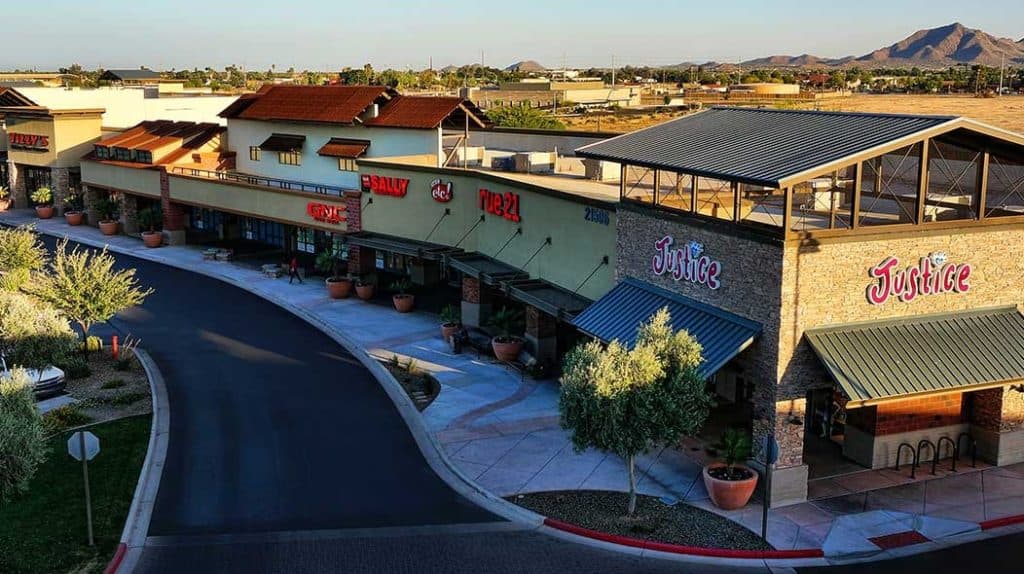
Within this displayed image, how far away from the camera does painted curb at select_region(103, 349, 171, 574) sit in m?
19.6

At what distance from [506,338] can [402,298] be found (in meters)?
8.77

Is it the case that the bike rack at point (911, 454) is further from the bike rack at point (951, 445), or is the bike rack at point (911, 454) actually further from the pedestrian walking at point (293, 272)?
the pedestrian walking at point (293, 272)

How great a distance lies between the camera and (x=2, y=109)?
6994cm

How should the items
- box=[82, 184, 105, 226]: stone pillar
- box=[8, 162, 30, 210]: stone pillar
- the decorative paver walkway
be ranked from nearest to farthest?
the decorative paver walkway → box=[82, 184, 105, 226]: stone pillar → box=[8, 162, 30, 210]: stone pillar

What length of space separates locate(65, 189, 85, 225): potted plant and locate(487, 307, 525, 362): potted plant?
4195cm

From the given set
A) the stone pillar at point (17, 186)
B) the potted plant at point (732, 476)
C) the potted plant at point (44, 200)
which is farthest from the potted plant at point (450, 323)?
the stone pillar at point (17, 186)

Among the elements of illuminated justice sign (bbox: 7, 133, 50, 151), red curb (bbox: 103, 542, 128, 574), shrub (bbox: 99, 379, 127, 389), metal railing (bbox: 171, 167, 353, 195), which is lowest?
shrub (bbox: 99, 379, 127, 389)

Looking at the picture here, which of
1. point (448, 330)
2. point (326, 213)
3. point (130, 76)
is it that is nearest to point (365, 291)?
point (326, 213)

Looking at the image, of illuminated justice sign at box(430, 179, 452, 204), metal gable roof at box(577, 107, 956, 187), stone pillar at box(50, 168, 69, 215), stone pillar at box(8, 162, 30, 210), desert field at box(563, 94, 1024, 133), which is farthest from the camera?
stone pillar at box(8, 162, 30, 210)

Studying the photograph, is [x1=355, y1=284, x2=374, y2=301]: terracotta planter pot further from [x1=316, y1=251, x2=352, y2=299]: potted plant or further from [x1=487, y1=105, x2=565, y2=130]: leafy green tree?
[x1=487, y1=105, x2=565, y2=130]: leafy green tree

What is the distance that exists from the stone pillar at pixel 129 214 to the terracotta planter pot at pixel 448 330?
33022mm

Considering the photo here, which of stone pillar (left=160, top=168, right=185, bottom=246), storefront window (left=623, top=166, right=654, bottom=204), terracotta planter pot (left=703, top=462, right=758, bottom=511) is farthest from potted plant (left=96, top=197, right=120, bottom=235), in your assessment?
terracotta planter pot (left=703, top=462, right=758, bottom=511)

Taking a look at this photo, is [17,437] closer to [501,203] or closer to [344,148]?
[501,203]

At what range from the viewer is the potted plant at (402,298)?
41.5 meters
